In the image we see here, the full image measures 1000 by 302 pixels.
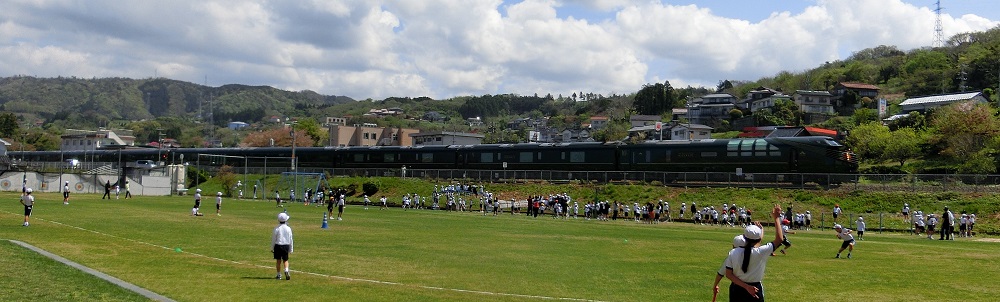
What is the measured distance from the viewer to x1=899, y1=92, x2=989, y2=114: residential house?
3984 inches

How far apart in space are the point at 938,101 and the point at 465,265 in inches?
4104

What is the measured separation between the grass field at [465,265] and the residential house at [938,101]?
82103 millimetres

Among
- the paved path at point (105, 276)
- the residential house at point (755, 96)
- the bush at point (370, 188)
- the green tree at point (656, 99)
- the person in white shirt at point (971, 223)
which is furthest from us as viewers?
the green tree at point (656, 99)

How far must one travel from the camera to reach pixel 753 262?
9961 millimetres

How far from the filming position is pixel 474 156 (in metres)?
76.2

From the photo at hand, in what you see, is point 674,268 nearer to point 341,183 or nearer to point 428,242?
point 428,242

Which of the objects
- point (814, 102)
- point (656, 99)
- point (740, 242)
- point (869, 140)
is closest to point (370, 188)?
point (869, 140)

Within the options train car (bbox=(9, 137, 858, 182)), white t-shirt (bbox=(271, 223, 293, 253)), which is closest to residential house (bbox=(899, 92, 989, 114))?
train car (bbox=(9, 137, 858, 182))

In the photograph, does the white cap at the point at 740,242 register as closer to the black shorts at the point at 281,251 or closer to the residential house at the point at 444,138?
the black shorts at the point at 281,251

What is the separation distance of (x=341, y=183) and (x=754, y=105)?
286 feet

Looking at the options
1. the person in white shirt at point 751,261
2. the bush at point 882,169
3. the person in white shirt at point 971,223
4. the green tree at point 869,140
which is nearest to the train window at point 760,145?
the person in white shirt at point 971,223

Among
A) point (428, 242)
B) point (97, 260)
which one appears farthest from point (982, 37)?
point (97, 260)

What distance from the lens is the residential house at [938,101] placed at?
101 m

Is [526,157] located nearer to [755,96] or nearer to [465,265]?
[465,265]
